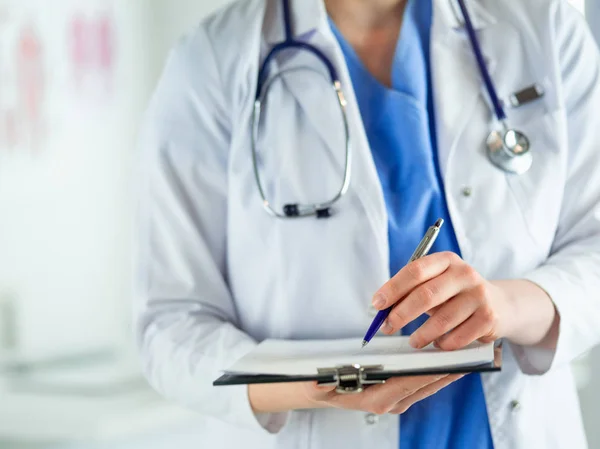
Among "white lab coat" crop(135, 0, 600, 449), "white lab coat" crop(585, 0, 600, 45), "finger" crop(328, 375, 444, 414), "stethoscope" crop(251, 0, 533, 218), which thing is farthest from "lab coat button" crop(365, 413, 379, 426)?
"white lab coat" crop(585, 0, 600, 45)

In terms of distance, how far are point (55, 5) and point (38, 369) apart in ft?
2.33

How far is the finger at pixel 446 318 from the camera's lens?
728mm

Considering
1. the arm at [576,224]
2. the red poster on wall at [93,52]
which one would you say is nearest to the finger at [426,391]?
the arm at [576,224]

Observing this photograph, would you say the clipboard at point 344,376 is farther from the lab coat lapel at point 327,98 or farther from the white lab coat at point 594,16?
the white lab coat at point 594,16

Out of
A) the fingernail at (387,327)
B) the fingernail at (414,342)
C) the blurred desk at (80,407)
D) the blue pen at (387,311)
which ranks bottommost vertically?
the blurred desk at (80,407)

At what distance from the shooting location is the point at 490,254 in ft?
2.90

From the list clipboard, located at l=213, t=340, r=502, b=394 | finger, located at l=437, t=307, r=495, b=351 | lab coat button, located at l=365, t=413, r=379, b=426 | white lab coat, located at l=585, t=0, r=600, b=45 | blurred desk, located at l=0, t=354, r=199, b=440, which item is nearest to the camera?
clipboard, located at l=213, t=340, r=502, b=394

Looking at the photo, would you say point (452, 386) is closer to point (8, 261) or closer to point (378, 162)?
point (378, 162)

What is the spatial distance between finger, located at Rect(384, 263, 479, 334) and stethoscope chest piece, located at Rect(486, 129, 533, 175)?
0.22m

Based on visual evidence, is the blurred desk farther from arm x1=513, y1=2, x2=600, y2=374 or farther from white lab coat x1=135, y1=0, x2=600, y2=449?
arm x1=513, y1=2, x2=600, y2=374

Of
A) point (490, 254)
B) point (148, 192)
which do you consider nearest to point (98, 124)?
point (148, 192)

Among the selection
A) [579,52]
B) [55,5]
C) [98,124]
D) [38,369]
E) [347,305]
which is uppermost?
[55,5]

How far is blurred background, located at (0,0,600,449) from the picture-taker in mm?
1577

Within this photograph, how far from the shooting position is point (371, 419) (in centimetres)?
86
